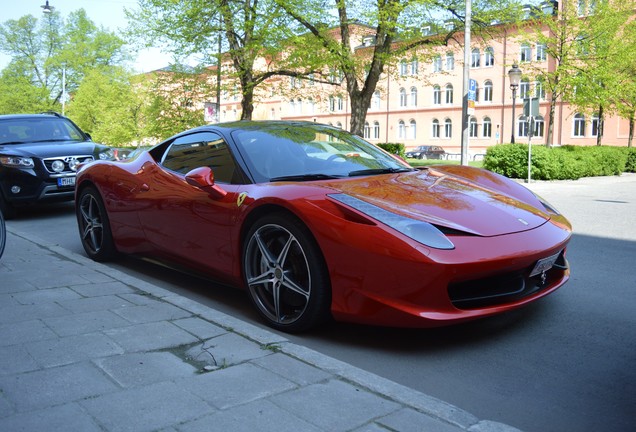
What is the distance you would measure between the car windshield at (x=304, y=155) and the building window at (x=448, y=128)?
191 feet

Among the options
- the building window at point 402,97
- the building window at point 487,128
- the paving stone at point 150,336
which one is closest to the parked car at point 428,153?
the building window at point 487,128

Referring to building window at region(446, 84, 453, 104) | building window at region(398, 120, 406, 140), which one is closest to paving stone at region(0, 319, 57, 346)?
building window at region(446, 84, 453, 104)

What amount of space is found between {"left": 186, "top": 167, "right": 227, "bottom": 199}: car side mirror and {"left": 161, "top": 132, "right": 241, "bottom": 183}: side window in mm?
113

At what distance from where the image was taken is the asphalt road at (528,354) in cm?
254

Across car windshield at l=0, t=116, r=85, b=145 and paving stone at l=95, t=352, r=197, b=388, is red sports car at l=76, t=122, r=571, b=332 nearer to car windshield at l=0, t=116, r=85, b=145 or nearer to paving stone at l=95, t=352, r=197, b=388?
paving stone at l=95, t=352, r=197, b=388

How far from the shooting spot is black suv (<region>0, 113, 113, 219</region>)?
8.98 m

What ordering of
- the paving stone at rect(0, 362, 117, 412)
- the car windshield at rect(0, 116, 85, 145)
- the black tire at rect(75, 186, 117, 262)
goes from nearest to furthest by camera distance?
the paving stone at rect(0, 362, 117, 412) < the black tire at rect(75, 186, 117, 262) < the car windshield at rect(0, 116, 85, 145)

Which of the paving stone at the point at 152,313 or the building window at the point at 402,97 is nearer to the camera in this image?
the paving stone at the point at 152,313

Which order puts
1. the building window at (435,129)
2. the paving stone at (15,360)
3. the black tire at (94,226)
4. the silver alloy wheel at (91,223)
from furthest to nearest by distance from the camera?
the building window at (435,129), the silver alloy wheel at (91,223), the black tire at (94,226), the paving stone at (15,360)

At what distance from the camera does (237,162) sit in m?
4.05

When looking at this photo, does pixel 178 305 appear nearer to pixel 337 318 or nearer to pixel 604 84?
pixel 337 318

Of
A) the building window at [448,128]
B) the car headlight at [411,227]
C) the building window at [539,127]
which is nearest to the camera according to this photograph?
the car headlight at [411,227]

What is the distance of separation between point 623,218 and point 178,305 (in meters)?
7.73

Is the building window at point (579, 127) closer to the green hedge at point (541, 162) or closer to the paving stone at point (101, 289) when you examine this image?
the green hedge at point (541, 162)
